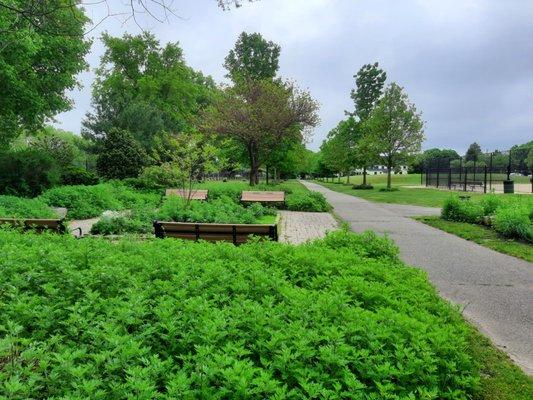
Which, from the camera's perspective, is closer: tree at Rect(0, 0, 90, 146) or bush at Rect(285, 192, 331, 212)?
bush at Rect(285, 192, 331, 212)

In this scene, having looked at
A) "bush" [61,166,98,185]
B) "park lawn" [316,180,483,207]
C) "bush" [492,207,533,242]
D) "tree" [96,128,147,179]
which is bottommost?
"park lawn" [316,180,483,207]

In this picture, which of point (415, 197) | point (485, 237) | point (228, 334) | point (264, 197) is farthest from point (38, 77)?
Result: point (228, 334)

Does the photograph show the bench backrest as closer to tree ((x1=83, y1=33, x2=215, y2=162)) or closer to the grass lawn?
the grass lawn

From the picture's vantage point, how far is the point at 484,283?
275 inches

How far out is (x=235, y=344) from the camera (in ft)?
8.46

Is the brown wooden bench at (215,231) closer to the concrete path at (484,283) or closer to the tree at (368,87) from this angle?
the concrete path at (484,283)

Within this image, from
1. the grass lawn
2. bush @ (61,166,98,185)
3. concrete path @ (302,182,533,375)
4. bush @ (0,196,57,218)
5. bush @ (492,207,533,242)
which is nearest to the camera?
concrete path @ (302,182,533,375)

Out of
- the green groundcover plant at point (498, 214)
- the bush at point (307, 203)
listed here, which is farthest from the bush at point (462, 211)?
the bush at point (307, 203)

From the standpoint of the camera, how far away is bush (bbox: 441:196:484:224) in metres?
14.6

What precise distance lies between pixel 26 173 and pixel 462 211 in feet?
59.0

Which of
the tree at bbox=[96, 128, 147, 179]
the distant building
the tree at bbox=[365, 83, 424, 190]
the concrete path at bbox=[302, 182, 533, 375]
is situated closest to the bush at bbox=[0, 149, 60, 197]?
the tree at bbox=[96, 128, 147, 179]

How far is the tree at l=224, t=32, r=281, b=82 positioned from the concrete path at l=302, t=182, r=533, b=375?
39.4 m

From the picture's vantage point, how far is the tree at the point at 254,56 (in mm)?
48500

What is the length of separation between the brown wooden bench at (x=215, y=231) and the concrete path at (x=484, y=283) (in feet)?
9.69
